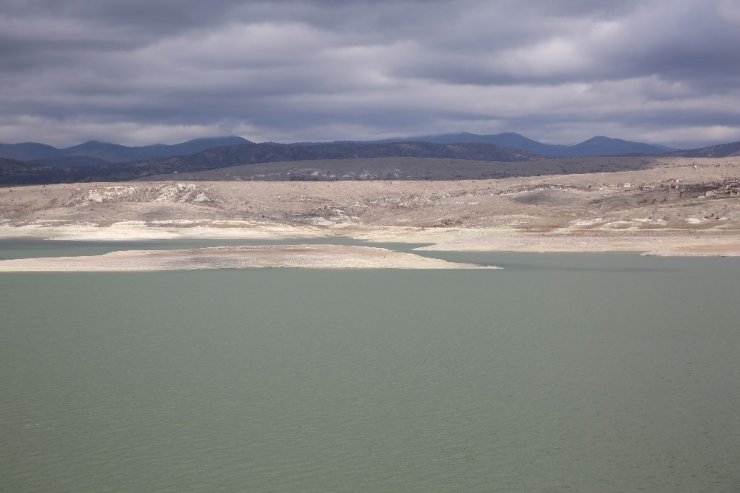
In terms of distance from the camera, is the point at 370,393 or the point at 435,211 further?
the point at 435,211

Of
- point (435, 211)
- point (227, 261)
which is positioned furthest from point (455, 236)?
point (435, 211)

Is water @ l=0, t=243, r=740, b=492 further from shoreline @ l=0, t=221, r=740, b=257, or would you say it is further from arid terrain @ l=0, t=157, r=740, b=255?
arid terrain @ l=0, t=157, r=740, b=255

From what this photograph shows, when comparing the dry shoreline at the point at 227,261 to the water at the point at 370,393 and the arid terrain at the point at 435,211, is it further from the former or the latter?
the arid terrain at the point at 435,211

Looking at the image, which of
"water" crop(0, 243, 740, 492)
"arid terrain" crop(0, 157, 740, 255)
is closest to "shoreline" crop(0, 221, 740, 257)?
"arid terrain" crop(0, 157, 740, 255)

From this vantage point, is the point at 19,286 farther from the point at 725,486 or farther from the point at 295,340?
the point at 725,486

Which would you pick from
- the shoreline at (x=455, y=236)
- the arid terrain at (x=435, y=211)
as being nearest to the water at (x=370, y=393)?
the shoreline at (x=455, y=236)

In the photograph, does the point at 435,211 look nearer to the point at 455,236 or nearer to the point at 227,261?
the point at 455,236

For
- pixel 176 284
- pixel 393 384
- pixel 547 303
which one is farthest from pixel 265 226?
pixel 393 384
